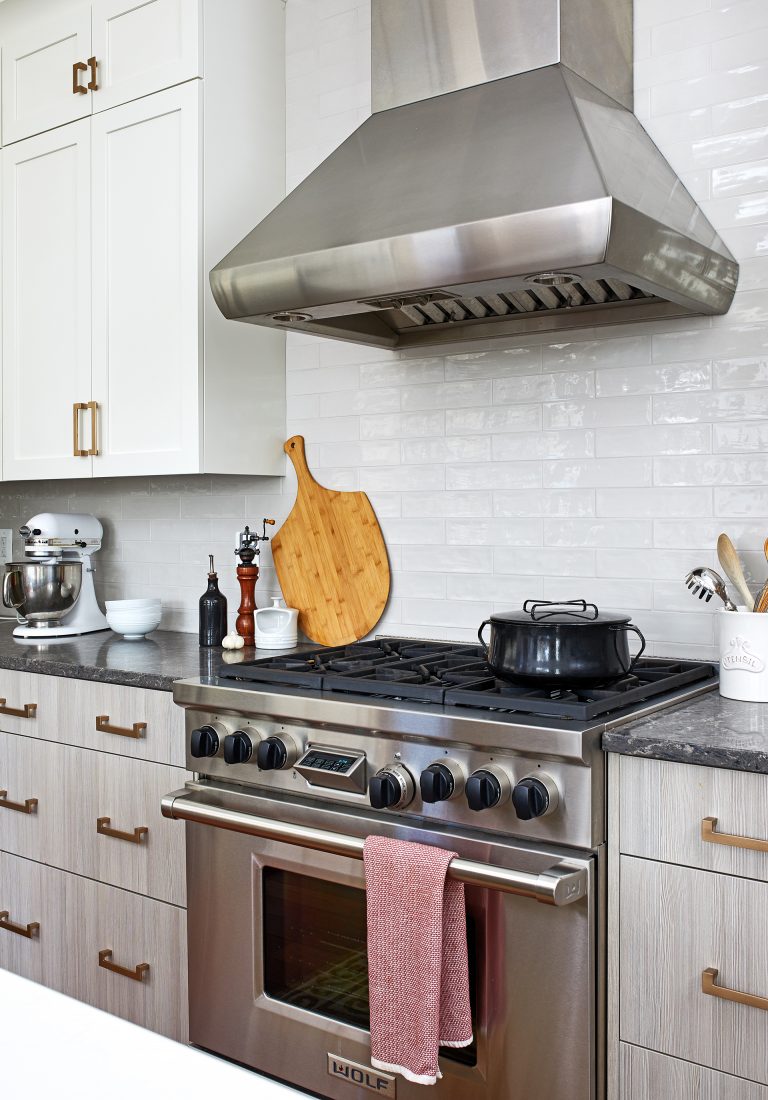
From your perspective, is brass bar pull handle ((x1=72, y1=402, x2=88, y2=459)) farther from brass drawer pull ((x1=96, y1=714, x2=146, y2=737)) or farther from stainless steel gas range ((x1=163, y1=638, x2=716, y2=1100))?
stainless steel gas range ((x1=163, y1=638, x2=716, y2=1100))

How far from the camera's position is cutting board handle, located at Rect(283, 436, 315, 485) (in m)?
2.83

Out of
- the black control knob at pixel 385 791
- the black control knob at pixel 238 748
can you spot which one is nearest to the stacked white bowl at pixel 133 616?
the black control knob at pixel 238 748

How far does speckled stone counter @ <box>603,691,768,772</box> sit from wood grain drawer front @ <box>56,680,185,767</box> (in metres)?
1.06

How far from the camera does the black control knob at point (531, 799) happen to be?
158 centimetres

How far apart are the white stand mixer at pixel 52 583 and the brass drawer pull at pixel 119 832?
77cm

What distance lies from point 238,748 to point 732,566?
102 cm

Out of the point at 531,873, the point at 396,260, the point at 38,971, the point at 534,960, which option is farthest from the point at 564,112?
the point at 38,971

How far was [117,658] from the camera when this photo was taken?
2572mm

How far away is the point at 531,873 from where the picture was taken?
63.1 inches

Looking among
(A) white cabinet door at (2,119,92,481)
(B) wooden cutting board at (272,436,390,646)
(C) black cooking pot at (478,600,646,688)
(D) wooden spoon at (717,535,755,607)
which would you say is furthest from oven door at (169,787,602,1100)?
(A) white cabinet door at (2,119,92,481)

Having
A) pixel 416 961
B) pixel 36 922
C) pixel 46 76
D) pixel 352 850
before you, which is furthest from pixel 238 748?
pixel 46 76

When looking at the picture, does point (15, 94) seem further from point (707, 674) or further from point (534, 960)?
point (534, 960)

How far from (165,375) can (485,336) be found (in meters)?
0.86

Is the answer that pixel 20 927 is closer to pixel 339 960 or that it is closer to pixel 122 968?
pixel 122 968
